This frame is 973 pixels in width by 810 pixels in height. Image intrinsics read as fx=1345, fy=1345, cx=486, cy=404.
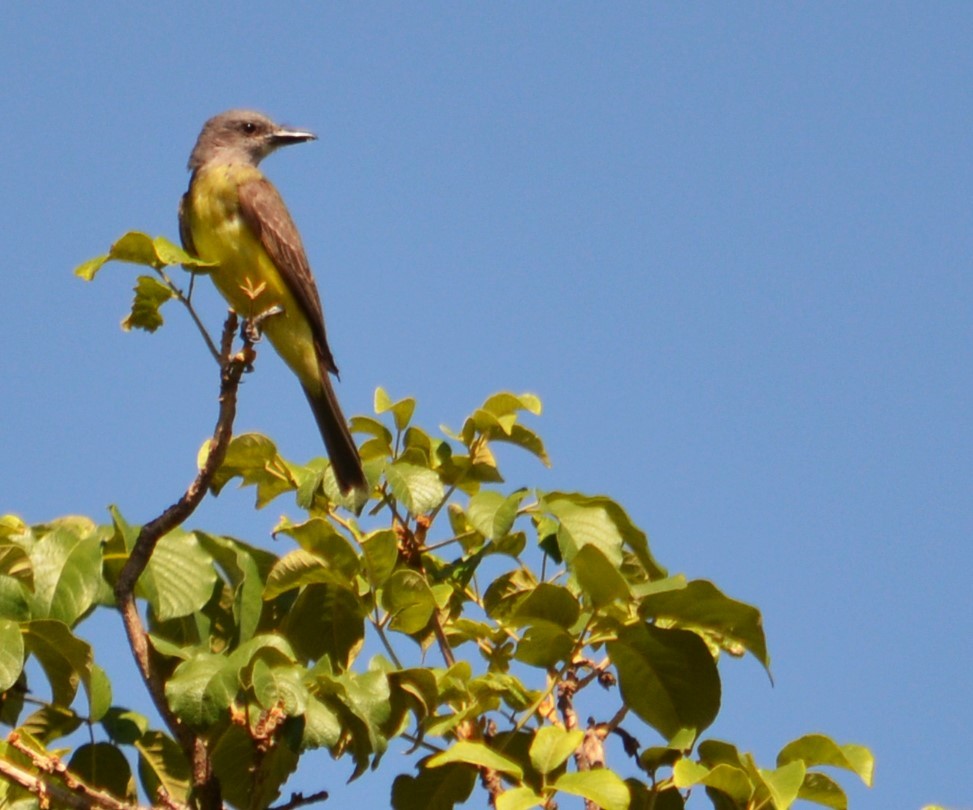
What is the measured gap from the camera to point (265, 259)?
5742mm

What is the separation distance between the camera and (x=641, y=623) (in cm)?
266

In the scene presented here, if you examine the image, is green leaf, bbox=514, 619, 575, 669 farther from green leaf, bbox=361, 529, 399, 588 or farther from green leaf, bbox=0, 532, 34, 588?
green leaf, bbox=0, 532, 34, 588

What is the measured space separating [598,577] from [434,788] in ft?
1.93

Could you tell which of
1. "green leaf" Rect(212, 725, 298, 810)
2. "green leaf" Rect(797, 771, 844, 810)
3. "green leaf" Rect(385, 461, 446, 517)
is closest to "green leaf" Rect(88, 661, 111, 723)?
"green leaf" Rect(212, 725, 298, 810)

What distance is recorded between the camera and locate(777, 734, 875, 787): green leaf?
101 inches

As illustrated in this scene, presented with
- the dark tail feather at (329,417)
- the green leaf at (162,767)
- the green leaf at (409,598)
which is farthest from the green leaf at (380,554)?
Answer: the dark tail feather at (329,417)

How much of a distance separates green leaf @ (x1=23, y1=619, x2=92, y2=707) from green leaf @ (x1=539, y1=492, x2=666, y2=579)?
956 mm

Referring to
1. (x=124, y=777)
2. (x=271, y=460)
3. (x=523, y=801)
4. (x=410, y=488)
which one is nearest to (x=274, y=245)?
(x=271, y=460)

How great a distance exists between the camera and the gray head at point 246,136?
6801 millimetres

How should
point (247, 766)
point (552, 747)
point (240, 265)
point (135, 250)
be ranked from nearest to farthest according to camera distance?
point (552, 747), point (247, 766), point (135, 250), point (240, 265)

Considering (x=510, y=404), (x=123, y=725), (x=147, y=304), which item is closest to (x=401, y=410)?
(x=510, y=404)

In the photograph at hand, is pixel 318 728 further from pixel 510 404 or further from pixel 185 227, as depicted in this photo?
pixel 185 227

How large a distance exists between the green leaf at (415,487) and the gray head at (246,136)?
13.2 feet

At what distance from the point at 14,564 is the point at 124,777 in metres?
0.49
